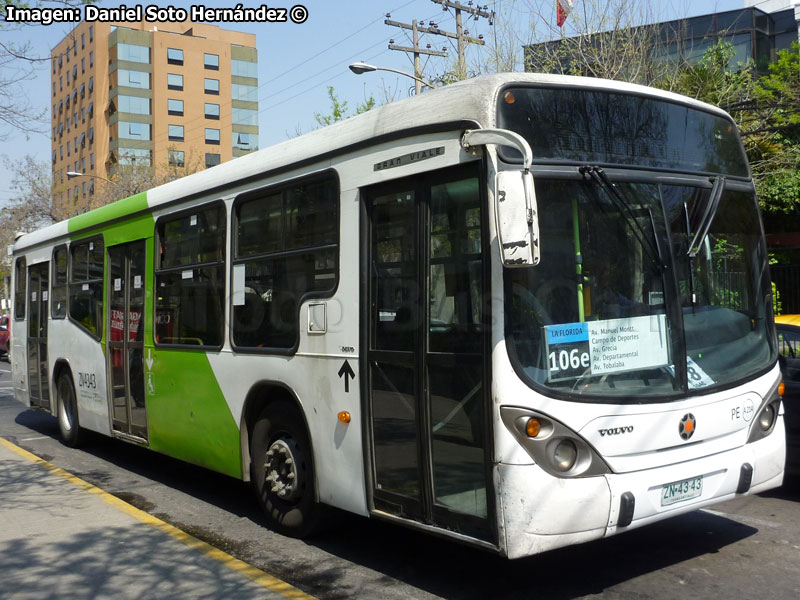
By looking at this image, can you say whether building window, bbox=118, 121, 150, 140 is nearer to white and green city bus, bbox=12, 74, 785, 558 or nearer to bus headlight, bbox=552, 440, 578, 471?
white and green city bus, bbox=12, 74, 785, 558

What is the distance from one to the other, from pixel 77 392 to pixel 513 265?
7651 mm

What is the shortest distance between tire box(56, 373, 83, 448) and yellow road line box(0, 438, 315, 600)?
5.81 ft

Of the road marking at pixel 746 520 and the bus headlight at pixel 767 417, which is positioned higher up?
the bus headlight at pixel 767 417

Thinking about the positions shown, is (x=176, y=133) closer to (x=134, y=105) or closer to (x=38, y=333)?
(x=134, y=105)

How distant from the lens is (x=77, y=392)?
10.4 m

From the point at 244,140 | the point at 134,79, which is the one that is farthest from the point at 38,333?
the point at 244,140

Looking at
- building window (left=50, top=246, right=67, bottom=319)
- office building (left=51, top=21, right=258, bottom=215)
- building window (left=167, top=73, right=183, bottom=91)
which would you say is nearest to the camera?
building window (left=50, top=246, right=67, bottom=319)

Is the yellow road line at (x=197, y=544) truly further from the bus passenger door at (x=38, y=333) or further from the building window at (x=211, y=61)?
the building window at (x=211, y=61)

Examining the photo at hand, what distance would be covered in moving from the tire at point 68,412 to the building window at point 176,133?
63.9 meters

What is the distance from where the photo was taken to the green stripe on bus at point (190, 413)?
7.18 metres

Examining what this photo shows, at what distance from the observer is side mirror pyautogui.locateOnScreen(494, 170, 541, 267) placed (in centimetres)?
428

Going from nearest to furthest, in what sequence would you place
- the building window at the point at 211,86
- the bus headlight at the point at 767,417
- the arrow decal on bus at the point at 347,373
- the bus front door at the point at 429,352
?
the bus front door at the point at 429,352 → the bus headlight at the point at 767,417 → the arrow decal on bus at the point at 347,373 → the building window at the point at 211,86

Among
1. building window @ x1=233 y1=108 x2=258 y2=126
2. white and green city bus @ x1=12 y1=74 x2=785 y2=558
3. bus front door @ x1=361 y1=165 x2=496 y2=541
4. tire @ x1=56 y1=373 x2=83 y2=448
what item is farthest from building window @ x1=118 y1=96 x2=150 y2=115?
bus front door @ x1=361 y1=165 x2=496 y2=541

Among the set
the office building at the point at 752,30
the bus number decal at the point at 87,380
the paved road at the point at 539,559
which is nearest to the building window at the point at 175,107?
the office building at the point at 752,30
